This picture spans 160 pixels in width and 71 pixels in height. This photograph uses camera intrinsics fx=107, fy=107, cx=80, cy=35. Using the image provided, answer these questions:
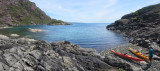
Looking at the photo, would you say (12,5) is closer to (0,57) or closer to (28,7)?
(28,7)

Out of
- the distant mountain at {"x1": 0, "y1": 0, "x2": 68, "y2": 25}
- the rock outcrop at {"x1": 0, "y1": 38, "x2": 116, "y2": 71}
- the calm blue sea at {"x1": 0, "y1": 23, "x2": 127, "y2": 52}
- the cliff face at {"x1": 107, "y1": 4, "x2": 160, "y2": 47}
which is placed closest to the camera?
the rock outcrop at {"x1": 0, "y1": 38, "x2": 116, "y2": 71}

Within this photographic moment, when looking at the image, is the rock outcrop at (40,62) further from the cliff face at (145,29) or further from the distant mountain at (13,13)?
the distant mountain at (13,13)

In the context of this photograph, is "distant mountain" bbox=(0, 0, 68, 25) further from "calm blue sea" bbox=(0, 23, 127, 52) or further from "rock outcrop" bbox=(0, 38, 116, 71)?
"rock outcrop" bbox=(0, 38, 116, 71)

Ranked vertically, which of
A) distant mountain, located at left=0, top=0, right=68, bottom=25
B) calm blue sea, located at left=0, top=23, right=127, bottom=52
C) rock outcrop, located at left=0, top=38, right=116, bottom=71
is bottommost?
calm blue sea, located at left=0, top=23, right=127, bottom=52

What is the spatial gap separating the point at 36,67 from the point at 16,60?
7.57 feet

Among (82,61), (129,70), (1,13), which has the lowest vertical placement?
(129,70)

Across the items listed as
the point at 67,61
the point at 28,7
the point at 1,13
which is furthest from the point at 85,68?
the point at 28,7

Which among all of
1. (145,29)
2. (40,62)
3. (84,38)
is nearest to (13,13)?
(84,38)

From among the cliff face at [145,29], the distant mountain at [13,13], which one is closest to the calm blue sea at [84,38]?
the cliff face at [145,29]

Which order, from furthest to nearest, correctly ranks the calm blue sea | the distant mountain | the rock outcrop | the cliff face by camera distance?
the distant mountain
the calm blue sea
the cliff face
the rock outcrop

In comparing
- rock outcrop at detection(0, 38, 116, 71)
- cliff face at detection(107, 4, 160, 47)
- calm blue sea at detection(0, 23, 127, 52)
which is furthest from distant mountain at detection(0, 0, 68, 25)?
rock outcrop at detection(0, 38, 116, 71)

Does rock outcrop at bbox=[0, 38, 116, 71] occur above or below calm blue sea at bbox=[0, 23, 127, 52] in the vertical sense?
above

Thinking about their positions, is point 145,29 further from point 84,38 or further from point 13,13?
point 13,13

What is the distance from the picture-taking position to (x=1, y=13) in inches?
5364
